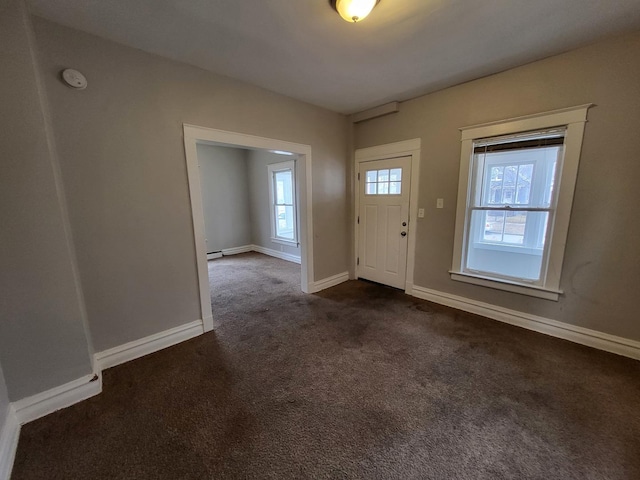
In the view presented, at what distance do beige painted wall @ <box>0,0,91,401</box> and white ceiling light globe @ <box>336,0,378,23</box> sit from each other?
179 cm

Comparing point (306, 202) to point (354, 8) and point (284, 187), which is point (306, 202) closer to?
point (354, 8)

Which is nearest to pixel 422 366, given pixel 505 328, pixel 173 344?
pixel 505 328

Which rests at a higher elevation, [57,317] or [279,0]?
[279,0]

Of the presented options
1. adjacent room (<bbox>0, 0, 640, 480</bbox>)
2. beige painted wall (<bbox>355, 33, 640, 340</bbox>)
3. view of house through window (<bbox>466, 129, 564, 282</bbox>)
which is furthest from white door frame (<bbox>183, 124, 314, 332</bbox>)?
view of house through window (<bbox>466, 129, 564, 282</bbox>)

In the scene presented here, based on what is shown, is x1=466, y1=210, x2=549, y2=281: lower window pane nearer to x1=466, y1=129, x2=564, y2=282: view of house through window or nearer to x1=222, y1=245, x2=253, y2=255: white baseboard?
x1=466, y1=129, x2=564, y2=282: view of house through window

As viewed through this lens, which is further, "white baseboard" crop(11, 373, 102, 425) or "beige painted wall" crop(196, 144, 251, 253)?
"beige painted wall" crop(196, 144, 251, 253)

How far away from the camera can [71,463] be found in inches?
52.3

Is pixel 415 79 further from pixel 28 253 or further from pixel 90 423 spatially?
pixel 90 423

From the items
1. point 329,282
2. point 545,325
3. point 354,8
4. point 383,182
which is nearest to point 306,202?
point 383,182

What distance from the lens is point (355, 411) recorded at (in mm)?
1636

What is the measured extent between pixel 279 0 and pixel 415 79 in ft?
5.34

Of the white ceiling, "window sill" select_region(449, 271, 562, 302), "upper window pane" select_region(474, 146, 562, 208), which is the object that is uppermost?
the white ceiling

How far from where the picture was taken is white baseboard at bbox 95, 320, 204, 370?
207 cm

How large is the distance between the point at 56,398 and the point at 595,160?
4401 millimetres
